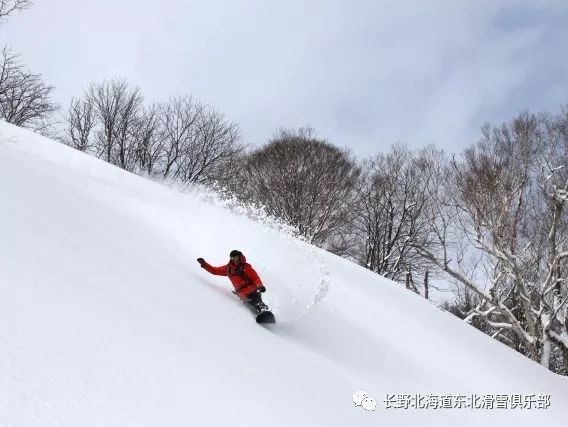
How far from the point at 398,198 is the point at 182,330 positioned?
17643mm

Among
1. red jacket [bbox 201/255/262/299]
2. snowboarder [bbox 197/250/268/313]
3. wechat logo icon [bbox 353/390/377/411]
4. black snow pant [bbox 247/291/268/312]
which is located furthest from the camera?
red jacket [bbox 201/255/262/299]

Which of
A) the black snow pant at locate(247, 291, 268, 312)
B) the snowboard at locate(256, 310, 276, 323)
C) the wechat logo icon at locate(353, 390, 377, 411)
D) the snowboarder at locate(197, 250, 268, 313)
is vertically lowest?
the wechat logo icon at locate(353, 390, 377, 411)

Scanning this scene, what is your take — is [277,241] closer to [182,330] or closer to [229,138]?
[182,330]

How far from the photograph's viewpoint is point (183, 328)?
12.8 feet

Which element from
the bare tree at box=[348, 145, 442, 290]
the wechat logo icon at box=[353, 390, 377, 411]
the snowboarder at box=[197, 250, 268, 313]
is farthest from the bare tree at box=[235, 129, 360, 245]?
the wechat logo icon at box=[353, 390, 377, 411]

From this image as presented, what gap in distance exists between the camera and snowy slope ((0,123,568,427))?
245cm

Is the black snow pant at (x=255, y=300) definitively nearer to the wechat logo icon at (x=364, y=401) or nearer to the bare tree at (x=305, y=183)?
the wechat logo icon at (x=364, y=401)

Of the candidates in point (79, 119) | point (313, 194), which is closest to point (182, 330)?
point (313, 194)

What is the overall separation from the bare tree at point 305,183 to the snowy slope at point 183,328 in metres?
7.19

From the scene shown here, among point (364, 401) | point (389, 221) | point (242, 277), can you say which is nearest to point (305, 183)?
point (389, 221)

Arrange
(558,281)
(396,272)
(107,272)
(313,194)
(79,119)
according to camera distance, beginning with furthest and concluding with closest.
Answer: (79,119) < (396,272) < (313,194) < (558,281) < (107,272)

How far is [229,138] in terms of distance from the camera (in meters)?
22.6

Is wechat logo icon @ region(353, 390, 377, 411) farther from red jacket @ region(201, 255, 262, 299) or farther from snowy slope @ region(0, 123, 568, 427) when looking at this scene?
red jacket @ region(201, 255, 262, 299)

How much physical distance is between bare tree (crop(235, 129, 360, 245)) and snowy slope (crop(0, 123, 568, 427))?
7188 mm
